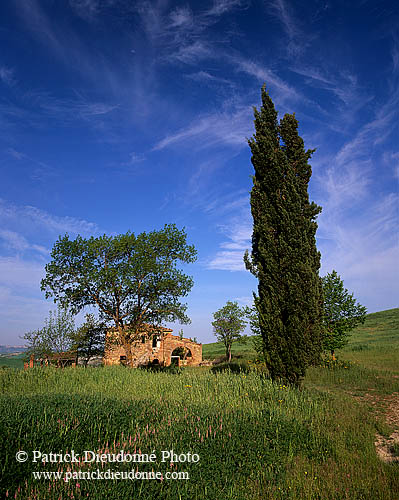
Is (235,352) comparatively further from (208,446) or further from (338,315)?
(208,446)

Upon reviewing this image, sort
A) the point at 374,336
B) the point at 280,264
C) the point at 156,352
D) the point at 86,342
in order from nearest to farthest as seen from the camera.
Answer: the point at 280,264 < the point at 86,342 < the point at 156,352 < the point at 374,336

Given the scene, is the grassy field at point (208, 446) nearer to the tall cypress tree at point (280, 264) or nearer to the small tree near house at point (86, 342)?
the tall cypress tree at point (280, 264)

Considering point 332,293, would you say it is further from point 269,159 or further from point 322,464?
point 322,464

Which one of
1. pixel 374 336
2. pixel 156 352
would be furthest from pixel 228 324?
pixel 374 336

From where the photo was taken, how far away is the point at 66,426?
5.44 m

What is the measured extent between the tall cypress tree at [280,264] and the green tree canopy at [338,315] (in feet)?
18.7

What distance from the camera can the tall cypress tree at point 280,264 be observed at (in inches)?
460

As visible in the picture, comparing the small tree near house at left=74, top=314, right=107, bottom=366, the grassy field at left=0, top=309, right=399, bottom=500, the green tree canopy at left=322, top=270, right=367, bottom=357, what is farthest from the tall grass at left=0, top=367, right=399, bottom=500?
the small tree near house at left=74, top=314, right=107, bottom=366

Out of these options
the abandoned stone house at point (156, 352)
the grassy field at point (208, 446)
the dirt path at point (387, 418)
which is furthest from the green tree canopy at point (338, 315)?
the abandoned stone house at point (156, 352)

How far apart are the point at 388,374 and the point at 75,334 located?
24.1 metres

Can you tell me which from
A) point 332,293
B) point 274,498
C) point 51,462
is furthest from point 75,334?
point 274,498

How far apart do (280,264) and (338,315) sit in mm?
8700

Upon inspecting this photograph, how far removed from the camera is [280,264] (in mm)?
12453

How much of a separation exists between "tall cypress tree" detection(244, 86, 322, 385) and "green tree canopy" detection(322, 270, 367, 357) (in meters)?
5.70
